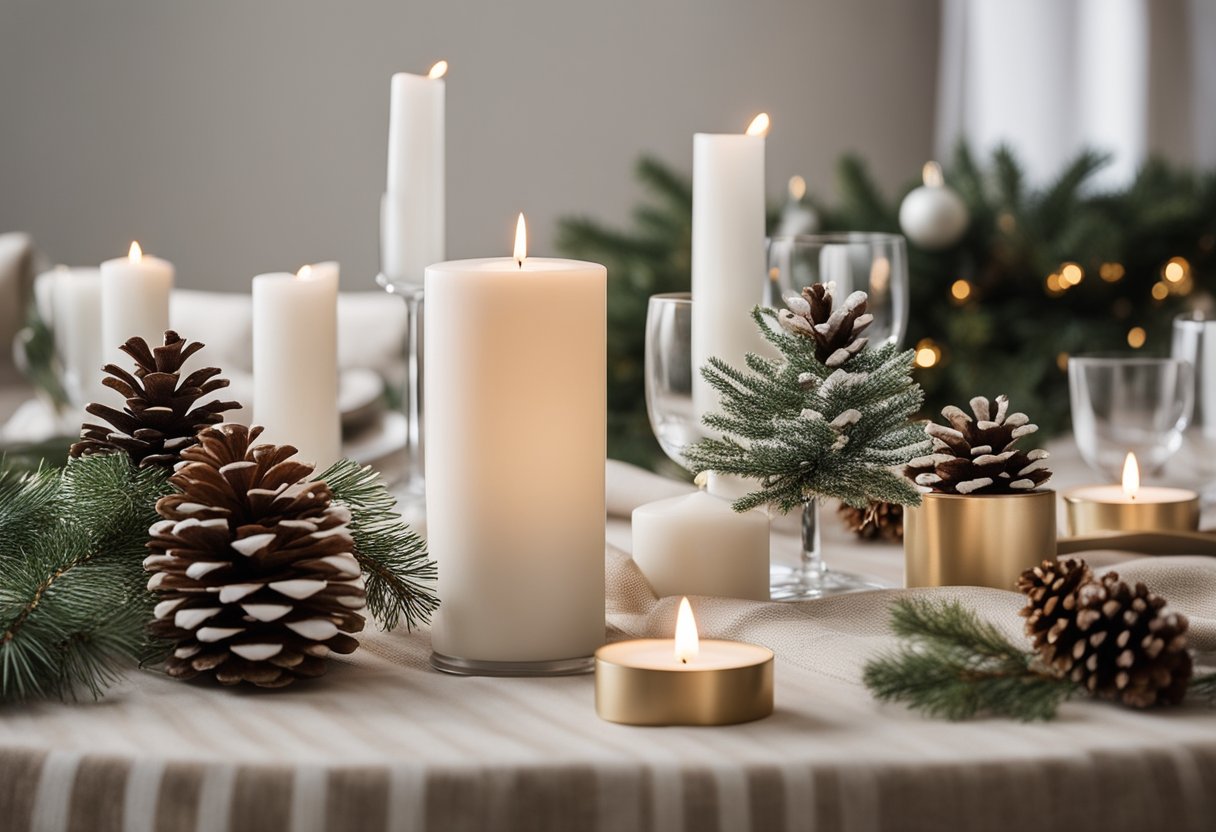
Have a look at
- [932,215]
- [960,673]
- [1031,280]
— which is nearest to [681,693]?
[960,673]

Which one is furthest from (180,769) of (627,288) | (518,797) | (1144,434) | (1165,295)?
(1165,295)

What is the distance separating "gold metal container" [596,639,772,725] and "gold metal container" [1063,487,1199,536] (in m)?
0.39

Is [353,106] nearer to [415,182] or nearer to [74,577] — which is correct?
[415,182]

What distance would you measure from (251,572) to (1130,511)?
0.53 metres

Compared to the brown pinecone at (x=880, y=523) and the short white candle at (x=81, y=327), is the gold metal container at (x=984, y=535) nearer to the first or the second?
the brown pinecone at (x=880, y=523)

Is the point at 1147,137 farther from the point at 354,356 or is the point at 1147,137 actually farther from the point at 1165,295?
the point at 354,356

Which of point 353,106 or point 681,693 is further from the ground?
point 353,106

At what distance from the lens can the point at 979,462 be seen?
0.67 meters

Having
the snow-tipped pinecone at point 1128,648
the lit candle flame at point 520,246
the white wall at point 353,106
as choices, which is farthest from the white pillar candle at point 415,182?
the white wall at point 353,106

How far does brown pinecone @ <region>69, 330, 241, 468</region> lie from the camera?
70 centimetres

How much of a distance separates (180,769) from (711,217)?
0.45m

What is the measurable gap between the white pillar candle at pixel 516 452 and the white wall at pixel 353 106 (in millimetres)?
2819

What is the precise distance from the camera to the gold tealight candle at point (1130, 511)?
81cm

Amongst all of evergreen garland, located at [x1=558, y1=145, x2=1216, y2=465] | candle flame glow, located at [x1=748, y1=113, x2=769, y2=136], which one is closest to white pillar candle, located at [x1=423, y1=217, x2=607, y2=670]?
candle flame glow, located at [x1=748, y1=113, x2=769, y2=136]
